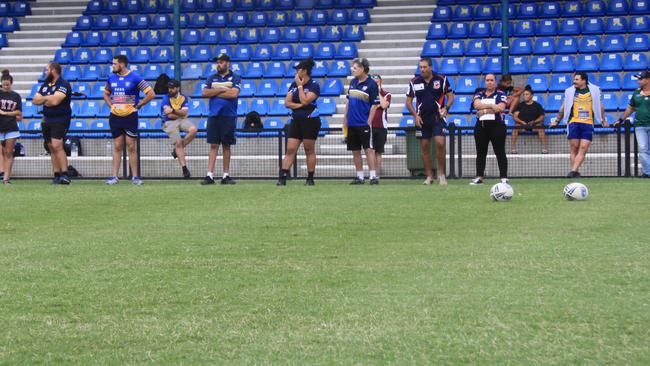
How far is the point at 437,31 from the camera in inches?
1107

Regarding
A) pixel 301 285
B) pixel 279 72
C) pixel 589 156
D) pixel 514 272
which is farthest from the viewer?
pixel 279 72

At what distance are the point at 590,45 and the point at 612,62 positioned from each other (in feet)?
3.20

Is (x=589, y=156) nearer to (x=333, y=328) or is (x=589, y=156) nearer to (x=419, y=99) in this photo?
(x=419, y=99)

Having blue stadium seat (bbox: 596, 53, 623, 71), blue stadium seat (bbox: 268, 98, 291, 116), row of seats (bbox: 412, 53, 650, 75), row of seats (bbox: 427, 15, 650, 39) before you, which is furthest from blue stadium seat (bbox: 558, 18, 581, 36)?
blue stadium seat (bbox: 268, 98, 291, 116)

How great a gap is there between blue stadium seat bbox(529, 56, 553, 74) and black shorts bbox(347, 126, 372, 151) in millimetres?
8608

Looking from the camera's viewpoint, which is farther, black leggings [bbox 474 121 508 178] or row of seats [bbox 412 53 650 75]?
row of seats [bbox 412 53 650 75]

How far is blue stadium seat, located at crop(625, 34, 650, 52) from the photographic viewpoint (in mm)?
25875

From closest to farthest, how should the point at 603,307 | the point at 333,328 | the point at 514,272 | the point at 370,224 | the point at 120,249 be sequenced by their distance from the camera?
the point at 333,328 → the point at 603,307 → the point at 514,272 → the point at 120,249 → the point at 370,224

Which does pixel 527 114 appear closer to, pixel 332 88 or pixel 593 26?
pixel 332 88

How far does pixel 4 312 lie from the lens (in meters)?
6.26

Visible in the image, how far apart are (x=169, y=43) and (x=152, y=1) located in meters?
2.83

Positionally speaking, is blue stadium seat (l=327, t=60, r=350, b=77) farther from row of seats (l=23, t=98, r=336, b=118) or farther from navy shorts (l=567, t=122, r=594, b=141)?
navy shorts (l=567, t=122, r=594, b=141)

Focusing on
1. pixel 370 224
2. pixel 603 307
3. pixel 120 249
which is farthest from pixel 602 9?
pixel 603 307

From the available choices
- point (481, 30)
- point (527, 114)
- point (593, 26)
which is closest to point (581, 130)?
point (527, 114)
